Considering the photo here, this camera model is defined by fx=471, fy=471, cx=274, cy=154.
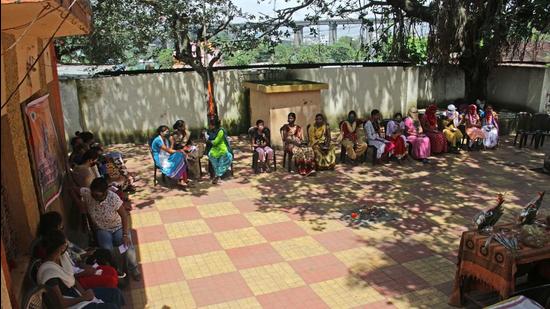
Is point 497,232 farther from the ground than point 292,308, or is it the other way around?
point 497,232

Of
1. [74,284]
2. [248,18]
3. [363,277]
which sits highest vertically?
[248,18]

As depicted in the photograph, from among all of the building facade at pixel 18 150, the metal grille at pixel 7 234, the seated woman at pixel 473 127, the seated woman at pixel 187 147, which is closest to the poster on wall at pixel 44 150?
the building facade at pixel 18 150

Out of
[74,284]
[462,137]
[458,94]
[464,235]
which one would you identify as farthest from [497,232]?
[458,94]

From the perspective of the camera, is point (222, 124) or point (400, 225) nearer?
point (400, 225)

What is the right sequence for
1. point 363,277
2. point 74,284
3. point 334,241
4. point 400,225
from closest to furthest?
point 74,284 → point 363,277 → point 334,241 → point 400,225

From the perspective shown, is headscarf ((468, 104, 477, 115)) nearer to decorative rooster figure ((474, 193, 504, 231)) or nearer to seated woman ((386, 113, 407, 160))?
seated woman ((386, 113, 407, 160))

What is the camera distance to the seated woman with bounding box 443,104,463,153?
427 inches

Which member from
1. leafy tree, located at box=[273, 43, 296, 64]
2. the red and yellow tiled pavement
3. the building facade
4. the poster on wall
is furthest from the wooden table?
leafy tree, located at box=[273, 43, 296, 64]

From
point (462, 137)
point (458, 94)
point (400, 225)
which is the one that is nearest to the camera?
point (400, 225)

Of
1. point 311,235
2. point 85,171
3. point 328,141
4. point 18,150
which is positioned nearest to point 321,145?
point 328,141

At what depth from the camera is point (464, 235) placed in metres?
4.69

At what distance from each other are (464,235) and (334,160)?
16.9ft

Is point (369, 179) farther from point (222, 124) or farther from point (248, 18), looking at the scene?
point (248, 18)

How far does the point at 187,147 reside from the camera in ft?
29.6
